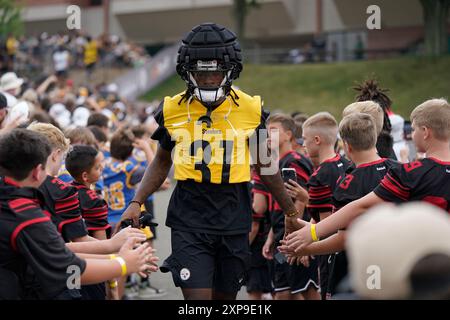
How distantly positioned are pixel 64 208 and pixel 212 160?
120 centimetres

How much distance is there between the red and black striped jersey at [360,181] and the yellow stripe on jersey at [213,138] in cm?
70

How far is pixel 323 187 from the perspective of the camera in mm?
6664

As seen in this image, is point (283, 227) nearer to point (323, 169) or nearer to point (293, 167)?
point (293, 167)

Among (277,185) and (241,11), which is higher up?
(241,11)

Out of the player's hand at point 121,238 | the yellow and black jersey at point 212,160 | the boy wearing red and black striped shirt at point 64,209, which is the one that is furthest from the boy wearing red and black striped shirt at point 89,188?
the player's hand at point 121,238

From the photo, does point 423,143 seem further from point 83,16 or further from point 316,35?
point 83,16

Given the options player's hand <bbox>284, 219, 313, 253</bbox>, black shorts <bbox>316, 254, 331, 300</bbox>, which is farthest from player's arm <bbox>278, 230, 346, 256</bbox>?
black shorts <bbox>316, 254, 331, 300</bbox>

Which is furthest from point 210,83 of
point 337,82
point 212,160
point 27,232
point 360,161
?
point 337,82

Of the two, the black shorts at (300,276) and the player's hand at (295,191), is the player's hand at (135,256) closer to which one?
the player's hand at (295,191)

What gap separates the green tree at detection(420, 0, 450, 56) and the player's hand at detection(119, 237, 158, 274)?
2176 centimetres

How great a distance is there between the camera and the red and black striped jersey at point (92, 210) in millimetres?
6246

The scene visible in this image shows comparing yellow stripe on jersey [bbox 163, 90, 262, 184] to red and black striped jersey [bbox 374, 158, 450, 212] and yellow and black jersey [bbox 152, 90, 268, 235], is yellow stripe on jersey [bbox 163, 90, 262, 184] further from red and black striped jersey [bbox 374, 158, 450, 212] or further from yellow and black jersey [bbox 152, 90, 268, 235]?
red and black striped jersey [bbox 374, 158, 450, 212]

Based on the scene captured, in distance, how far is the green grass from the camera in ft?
91.3
